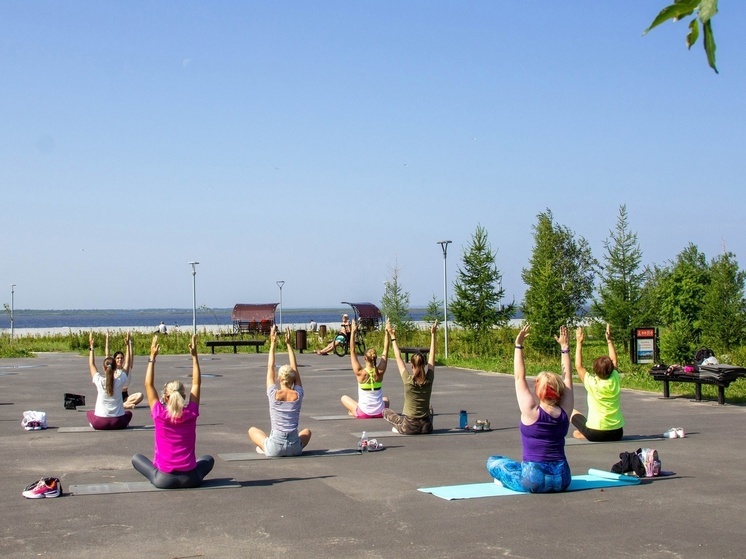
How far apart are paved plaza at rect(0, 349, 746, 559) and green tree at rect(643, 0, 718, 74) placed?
17.9 feet

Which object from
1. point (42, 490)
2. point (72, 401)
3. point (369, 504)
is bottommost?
point (369, 504)

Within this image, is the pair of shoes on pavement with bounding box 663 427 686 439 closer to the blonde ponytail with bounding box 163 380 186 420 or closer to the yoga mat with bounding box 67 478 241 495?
the yoga mat with bounding box 67 478 241 495

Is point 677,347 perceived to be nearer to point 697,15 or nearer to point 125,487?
point 125,487

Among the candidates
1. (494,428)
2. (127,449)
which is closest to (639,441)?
(494,428)

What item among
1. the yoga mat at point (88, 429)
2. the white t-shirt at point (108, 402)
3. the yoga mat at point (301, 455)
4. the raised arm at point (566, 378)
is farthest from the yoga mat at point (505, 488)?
A: the yoga mat at point (88, 429)

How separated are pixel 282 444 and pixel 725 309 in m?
26.0

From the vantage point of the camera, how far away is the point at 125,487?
930 centimetres

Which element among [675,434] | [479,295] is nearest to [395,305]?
[479,295]

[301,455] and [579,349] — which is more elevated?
[579,349]

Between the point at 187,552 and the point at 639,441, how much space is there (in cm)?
784

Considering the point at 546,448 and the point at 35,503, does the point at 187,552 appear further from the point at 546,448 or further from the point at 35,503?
the point at 546,448

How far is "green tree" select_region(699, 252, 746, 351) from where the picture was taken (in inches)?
1284

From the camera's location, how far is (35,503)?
8555 mm

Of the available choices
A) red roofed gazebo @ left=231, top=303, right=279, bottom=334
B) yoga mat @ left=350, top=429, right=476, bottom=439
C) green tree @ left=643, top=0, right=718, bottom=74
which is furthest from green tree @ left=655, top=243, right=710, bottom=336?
red roofed gazebo @ left=231, top=303, right=279, bottom=334
